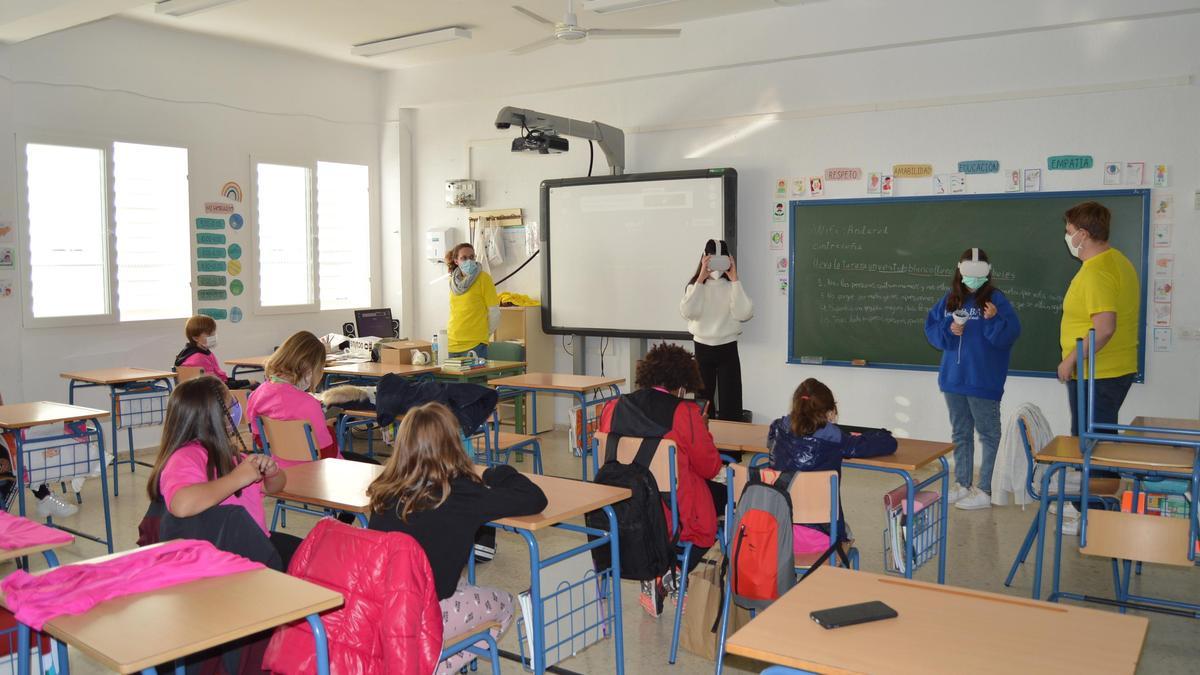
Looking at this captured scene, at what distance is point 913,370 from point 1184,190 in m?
1.90

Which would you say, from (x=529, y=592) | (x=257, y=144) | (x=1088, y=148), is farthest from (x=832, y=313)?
(x=257, y=144)

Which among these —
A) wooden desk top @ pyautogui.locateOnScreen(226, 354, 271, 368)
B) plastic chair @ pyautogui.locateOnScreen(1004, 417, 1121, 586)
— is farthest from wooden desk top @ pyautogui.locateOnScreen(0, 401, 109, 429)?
plastic chair @ pyautogui.locateOnScreen(1004, 417, 1121, 586)

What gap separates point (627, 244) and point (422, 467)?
5103 millimetres

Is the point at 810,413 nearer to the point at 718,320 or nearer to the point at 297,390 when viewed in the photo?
the point at 297,390

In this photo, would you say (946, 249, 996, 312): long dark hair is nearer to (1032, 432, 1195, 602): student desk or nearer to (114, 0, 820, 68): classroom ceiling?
(1032, 432, 1195, 602): student desk

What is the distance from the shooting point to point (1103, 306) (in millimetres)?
4277

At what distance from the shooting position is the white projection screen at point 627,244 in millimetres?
7164

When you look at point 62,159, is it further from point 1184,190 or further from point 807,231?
point 1184,190

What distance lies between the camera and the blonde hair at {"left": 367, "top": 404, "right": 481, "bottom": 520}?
2.65 m

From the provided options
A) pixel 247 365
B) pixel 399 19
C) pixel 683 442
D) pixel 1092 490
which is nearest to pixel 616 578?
pixel 683 442

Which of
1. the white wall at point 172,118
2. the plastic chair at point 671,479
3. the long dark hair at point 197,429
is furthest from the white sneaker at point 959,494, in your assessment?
the white wall at point 172,118

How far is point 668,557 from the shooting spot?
3416 mm

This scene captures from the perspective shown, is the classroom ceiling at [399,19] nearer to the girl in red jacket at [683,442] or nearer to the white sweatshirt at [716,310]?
the white sweatshirt at [716,310]

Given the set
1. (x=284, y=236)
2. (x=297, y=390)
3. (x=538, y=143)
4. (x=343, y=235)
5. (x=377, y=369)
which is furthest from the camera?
(x=343, y=235)
